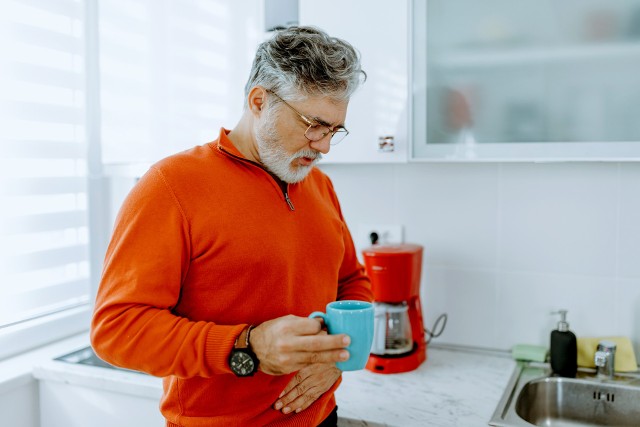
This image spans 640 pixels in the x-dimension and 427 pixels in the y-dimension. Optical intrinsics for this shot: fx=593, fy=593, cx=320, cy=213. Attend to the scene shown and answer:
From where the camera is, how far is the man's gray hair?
1100mm

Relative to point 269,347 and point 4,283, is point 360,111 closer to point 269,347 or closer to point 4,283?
point 269,347

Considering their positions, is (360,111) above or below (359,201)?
above

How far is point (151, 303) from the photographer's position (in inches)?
38.4

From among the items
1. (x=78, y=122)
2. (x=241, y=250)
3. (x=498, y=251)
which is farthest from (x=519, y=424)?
(x=78, y=122)

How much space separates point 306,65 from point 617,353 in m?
1.17

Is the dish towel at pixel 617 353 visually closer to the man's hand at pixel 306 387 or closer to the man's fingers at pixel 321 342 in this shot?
the man's hand at pixel 306 387

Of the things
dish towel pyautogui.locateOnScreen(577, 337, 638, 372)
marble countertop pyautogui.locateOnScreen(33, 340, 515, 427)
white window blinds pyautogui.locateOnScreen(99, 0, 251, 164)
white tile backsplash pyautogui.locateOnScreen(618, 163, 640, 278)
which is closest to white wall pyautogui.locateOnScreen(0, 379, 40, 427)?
marble countertop pyautogui.locateOnScreen(33, 340, 515, 427)

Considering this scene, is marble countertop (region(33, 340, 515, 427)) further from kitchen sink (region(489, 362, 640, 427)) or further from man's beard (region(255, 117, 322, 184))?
man's beard (region(255, 117, 322, 184))

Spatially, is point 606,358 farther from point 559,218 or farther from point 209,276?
point 209,276

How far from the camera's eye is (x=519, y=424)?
51.1 inches

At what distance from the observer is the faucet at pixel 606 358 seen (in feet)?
5.08

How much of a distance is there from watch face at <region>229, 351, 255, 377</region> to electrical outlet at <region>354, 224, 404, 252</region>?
0.98 m

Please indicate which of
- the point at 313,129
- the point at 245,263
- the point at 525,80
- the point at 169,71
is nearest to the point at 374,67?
the point at 525,80

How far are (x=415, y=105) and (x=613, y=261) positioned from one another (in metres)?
0.71
